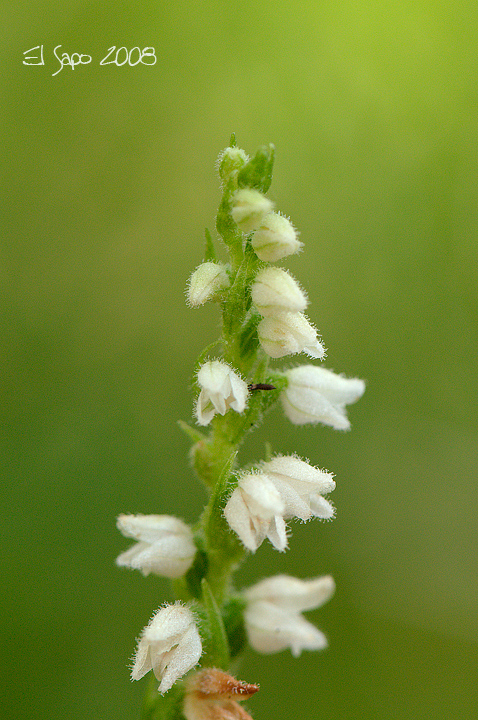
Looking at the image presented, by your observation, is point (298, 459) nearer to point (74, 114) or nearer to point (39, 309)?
point (39, 309)

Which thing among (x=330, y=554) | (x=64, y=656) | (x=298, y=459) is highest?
(x=330, y=554)

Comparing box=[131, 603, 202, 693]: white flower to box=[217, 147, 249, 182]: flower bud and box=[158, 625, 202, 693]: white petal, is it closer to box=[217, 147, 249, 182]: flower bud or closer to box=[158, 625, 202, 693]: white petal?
box=[158, 625, 202, 693]: white petal

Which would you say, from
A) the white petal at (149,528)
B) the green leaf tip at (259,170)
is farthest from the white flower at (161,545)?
the green leaf tip at (259,170)

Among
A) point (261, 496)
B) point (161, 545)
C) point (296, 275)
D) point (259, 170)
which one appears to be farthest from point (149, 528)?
point (296, 275)

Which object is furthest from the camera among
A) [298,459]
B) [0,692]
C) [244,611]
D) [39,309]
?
[39,309]

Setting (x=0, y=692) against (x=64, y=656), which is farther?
(x=64, y=656)

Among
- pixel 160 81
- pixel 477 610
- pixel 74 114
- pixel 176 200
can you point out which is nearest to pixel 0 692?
pixel 477 610

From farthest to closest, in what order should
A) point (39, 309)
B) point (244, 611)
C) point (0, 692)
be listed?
point (39, 309) < point (0, 692) < point (244, 611)

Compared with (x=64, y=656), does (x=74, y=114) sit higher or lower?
higher

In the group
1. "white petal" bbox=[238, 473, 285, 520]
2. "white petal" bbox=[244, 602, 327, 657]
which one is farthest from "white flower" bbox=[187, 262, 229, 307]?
"white petal" bbox=[244, 602, 327, 657]
